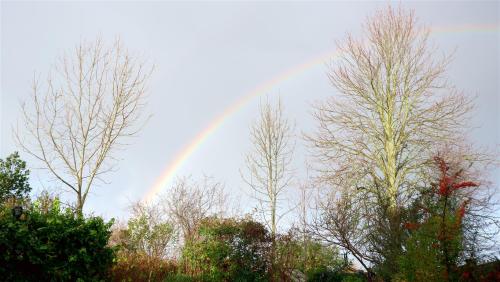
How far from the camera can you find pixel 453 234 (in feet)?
18.9

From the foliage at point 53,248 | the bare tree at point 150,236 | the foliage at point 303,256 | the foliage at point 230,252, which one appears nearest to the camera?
the foliage at point 53,248

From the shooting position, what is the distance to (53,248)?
6602 mm

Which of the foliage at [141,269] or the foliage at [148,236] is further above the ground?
the foliage at [148,236]

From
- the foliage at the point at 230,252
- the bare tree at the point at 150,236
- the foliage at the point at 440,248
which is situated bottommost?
the foliage at the point at 440,248

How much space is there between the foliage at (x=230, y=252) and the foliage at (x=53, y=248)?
13.5 feet

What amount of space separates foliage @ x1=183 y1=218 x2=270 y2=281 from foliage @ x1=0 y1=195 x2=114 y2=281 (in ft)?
13.5

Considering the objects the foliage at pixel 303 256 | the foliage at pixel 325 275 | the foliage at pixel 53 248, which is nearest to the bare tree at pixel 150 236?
the foliage at pixel 303 256

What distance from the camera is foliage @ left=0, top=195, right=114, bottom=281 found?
6.15 meters

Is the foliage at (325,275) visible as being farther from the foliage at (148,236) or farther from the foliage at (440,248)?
the foliage at (440,248)

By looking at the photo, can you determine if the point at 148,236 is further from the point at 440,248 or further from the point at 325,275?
the point at 440,248

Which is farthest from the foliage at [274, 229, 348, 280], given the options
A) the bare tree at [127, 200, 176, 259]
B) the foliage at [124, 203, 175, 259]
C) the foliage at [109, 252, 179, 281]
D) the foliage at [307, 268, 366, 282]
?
the foliage at [124, 203, 175, 259]

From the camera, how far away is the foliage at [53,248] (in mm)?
6152

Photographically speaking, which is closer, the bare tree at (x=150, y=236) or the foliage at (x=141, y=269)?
the foliage at (x=141, y=269)

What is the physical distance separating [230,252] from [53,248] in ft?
18.4
